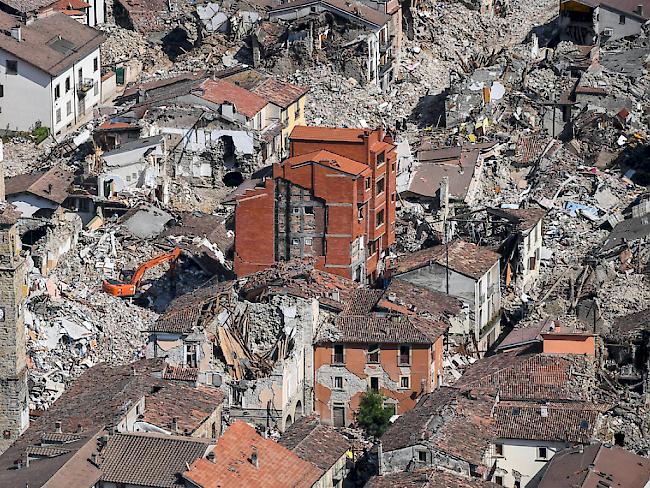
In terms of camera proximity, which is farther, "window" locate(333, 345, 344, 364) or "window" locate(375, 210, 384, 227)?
"window" locate(375, 210, 384, 227)

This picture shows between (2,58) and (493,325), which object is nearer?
(493,325)

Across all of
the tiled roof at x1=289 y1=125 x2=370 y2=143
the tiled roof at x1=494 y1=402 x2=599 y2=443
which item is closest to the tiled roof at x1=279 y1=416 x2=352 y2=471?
the tiled roof at x1=494 y1=402 x2=599 y2=443

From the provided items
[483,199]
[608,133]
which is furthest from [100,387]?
[608,133]

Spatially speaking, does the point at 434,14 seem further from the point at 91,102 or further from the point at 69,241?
the point at 69,241

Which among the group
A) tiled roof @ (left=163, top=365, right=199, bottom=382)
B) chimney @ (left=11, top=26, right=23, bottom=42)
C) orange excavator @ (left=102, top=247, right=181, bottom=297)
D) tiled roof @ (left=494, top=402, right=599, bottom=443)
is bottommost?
orange excavator @ (left=102, top=247, right=181, bottom=297)

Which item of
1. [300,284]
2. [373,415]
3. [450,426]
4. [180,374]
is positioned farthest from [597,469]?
[300,284]

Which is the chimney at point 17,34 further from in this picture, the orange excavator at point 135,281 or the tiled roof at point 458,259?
the tiled roof at point 458,259

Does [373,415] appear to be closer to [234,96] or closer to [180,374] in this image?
[180,374]

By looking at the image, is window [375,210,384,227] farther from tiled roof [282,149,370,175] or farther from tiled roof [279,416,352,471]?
tiled roof [279,416,352,471]
